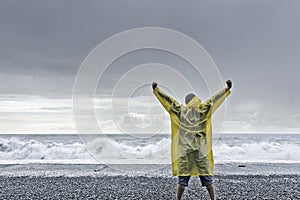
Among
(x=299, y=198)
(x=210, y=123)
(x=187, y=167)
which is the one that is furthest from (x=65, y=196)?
(x=299, y=198)

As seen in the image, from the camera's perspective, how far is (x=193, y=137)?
6438 mm

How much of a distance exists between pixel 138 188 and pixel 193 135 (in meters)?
4.39

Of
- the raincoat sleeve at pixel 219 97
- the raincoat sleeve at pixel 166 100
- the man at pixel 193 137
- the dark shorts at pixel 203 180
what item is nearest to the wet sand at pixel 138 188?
the dark shorts at pixel 203 180

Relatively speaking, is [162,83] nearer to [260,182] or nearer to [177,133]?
[177,133]

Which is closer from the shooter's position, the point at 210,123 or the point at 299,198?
the point at 210,123

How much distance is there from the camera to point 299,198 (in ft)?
28.2

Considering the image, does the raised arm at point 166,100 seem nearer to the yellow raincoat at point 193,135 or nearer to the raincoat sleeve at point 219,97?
the yellow raincoat at point 193,135

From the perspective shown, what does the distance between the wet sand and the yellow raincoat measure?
246 cm

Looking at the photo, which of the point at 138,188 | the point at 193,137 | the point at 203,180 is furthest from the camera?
the point at 138,188

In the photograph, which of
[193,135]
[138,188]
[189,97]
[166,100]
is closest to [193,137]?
[193,135]

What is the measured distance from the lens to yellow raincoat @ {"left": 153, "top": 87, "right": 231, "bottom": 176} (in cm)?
642

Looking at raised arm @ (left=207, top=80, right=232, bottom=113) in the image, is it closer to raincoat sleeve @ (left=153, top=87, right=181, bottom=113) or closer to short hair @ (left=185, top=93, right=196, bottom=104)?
short hair @ (left=185, top=93, right=196, bottom=104)

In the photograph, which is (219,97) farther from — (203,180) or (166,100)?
(203,180)

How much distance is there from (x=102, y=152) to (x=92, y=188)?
14.6m
